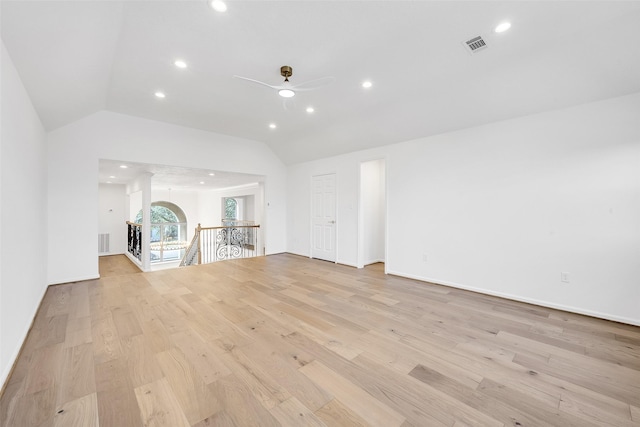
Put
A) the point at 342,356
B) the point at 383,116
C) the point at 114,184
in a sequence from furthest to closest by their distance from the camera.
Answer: the point at 114,184
the point at 383,116
the point at 342,356

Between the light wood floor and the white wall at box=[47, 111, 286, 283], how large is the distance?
84cm

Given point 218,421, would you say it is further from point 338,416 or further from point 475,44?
point 475,44

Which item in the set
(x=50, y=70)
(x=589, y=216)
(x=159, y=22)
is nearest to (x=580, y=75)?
(x=589, y=216)

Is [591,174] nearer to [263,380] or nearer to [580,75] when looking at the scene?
[580,75]

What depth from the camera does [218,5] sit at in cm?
210

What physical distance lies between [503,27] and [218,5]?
99.0 inches

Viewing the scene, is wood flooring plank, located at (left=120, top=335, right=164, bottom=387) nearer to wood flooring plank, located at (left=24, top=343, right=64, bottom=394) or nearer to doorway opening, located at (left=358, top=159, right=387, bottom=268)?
wood flooring plank, located at (left=24, top=343, right=64, bottom=394)

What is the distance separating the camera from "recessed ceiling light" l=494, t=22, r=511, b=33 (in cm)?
229

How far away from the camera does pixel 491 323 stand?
288 centimetres

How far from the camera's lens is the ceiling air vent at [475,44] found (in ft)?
8.18

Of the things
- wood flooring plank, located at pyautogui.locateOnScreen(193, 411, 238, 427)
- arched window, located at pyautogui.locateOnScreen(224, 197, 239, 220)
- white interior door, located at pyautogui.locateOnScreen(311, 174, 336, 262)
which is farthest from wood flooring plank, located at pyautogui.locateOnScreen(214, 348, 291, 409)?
arched window, located at pyautogui.locateOnScreen(224, 197, 239, 220)

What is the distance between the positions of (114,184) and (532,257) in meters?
10.8

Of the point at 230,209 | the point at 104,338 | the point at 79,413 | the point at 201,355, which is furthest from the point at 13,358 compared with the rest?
the point at 230,209

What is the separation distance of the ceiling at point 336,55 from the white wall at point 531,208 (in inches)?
15.0
